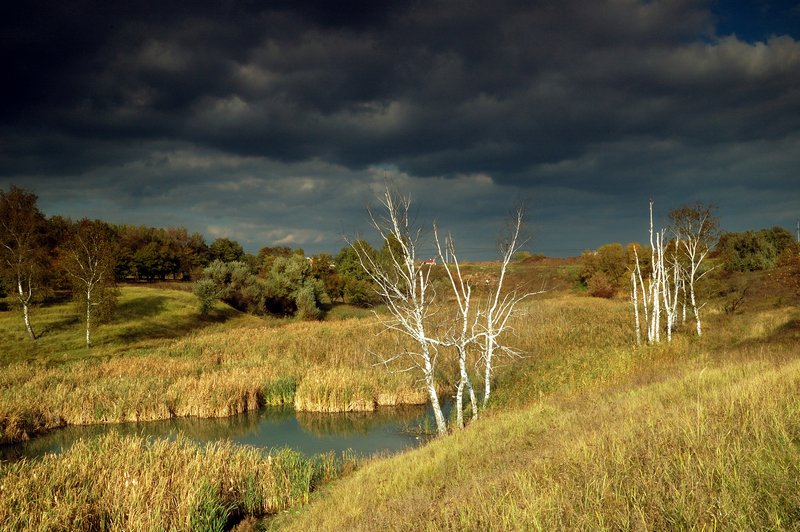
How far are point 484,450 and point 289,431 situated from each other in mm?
11944

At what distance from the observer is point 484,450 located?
9.91 meters

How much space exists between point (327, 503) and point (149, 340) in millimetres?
35915

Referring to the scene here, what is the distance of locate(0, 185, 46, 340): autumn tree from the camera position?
36.8 meters

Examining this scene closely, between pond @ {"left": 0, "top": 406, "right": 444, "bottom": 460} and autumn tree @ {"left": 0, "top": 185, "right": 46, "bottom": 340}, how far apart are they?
2319cm

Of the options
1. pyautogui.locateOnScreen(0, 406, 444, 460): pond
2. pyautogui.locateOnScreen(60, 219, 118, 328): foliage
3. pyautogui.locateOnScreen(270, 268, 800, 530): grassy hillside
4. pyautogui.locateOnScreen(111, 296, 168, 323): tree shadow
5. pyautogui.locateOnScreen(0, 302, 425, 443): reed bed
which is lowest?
pyautogui.locateOnScreen(0, 406, 444, 460): pond

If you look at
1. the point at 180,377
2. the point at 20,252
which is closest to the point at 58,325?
the point at 20,252

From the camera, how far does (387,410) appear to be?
2180 centimetres

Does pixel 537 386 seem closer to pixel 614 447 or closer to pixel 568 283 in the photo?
pixel 614 447

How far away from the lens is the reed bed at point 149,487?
338 inches

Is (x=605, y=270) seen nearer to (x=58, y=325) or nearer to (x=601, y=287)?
(x=601, y=287)

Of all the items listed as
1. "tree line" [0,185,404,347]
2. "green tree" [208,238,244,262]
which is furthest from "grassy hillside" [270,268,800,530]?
"green tree" [208,238,244,262]

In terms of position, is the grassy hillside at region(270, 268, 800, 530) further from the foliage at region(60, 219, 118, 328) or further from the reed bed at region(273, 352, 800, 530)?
the foliage at region(60, 219, 118, 328)

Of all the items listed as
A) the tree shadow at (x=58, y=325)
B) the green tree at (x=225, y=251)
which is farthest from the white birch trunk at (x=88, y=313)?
the green tree at (x=225, y=251)

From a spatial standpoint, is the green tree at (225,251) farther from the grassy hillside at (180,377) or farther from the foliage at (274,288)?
the grassy hillside at (180,377)
